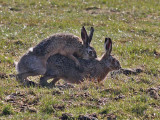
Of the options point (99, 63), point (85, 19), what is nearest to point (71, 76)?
point (99, 63)

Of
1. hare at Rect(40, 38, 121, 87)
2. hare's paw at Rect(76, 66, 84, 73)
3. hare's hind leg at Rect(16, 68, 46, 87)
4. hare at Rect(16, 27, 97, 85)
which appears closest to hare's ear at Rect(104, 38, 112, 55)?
hare at Rect(40, 38, 121, 87)

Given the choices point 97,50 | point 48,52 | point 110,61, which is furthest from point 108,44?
point 97,50

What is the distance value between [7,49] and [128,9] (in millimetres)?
9744

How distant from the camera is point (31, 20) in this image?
578 inches

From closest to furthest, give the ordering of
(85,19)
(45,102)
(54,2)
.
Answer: (45,102)
(85,19)
(54,2)

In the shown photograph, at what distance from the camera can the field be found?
675 centimetres

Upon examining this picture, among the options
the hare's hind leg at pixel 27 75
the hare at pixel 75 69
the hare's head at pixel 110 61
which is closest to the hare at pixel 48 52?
the hare's hind leg at pixel 27 75

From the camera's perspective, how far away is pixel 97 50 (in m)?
11.3

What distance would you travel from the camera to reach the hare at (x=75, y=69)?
8680 millimetres

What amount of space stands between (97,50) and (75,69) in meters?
2.47

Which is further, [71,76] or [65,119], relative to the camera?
[71,76]

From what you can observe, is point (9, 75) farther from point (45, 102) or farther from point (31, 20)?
point (31, 20)

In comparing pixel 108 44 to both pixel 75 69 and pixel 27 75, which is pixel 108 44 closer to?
pixel 75 69

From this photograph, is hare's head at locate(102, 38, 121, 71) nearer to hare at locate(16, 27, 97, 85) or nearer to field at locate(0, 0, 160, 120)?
field at locate(0, 0, 160, 120)
